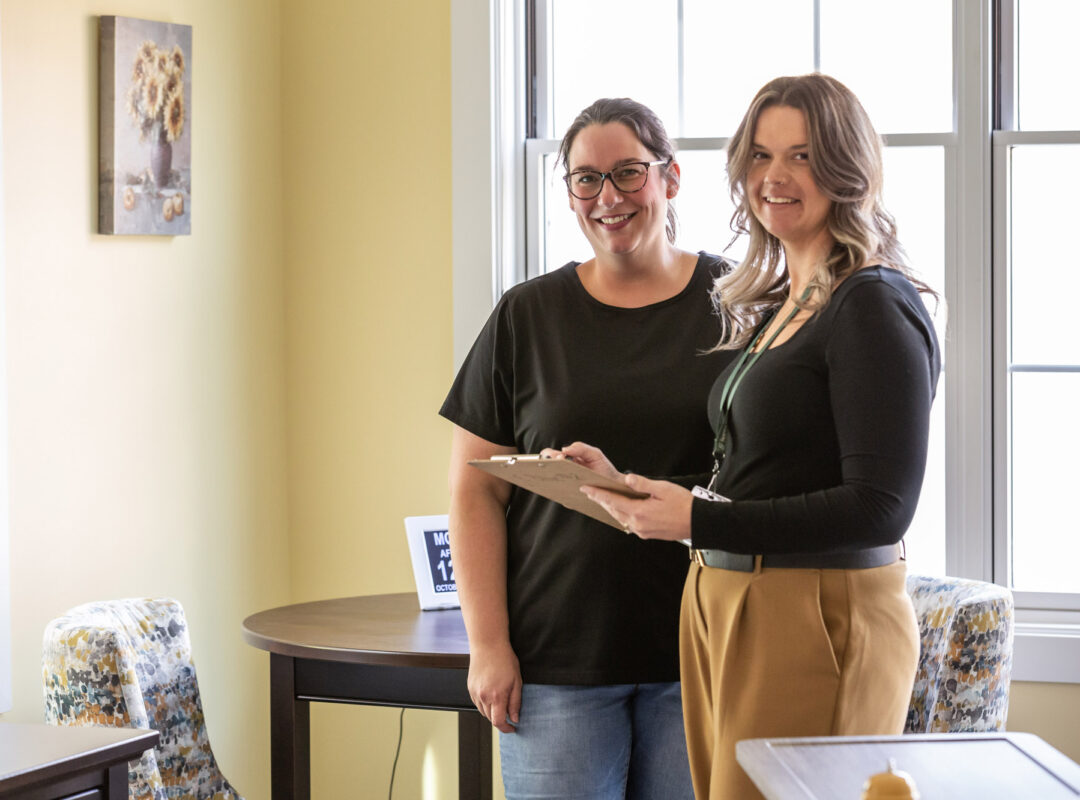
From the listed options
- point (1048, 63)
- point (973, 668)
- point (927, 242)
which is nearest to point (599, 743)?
point (973, 668)

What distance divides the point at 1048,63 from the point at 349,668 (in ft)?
6.89

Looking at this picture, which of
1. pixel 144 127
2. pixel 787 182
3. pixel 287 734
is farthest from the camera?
pixel 144 127

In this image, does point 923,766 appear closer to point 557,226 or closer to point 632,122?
point 632,122

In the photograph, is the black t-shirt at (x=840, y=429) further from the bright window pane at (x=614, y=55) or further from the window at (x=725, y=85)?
the bright window pane at (x=614, y=55)

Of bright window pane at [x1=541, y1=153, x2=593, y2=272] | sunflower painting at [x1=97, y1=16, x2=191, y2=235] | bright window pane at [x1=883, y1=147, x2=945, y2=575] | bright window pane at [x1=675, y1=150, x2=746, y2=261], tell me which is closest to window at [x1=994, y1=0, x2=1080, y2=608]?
bright window pane at [x1=883, y1=147, x2=945, y2=575]

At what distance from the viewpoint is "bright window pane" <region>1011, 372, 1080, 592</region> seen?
115 inches

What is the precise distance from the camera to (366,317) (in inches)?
127

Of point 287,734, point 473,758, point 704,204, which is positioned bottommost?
point 473,758

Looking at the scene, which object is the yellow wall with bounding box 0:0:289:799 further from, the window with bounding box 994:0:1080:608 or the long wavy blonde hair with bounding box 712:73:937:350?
the window with bounding box 994:0:1080:608

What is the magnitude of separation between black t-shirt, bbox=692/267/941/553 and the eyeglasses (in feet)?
1.57

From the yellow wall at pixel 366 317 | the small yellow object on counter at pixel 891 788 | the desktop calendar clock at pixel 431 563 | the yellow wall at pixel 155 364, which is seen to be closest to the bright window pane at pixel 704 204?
the yellow wall at pixel 366 317

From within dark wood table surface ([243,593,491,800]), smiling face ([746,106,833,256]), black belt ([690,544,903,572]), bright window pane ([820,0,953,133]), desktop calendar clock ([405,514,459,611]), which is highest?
bright window pane ([820,0,953,133])

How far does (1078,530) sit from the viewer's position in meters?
2.93

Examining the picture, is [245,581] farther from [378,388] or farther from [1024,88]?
[1024,88]
